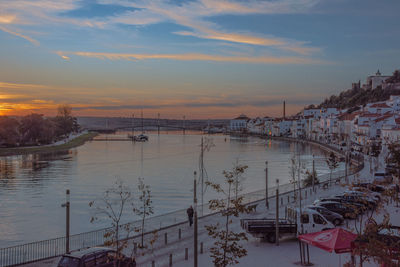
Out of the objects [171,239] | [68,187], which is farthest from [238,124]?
[171,239]

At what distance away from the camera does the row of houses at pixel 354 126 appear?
44.8 m

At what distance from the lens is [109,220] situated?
1485 cm

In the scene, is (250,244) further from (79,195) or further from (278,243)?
(79,195)

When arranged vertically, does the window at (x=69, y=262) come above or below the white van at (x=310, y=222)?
above

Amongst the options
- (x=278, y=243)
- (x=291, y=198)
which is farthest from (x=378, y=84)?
(x=278, y=243)

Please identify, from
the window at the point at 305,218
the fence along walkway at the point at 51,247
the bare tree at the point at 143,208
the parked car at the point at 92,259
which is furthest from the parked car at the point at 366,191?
the fence along walkway at the point at 51,247

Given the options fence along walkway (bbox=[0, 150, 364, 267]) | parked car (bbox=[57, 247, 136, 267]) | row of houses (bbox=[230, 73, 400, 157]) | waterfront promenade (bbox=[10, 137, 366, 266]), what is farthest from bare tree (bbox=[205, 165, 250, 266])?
row of houses (bbox=[230, 73, 400, 157])

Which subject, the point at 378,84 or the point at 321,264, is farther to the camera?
the point at 378,84

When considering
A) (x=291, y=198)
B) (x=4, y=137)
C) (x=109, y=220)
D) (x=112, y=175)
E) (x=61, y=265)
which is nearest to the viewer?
(x=61, y=265)

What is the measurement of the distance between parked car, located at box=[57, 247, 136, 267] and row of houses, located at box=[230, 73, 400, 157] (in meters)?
13.3

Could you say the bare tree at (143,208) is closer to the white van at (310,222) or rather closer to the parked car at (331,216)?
the white van at (310,222)

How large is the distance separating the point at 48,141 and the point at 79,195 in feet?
133

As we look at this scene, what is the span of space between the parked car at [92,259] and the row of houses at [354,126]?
13281 mm

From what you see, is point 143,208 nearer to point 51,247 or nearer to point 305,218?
point 51,247
